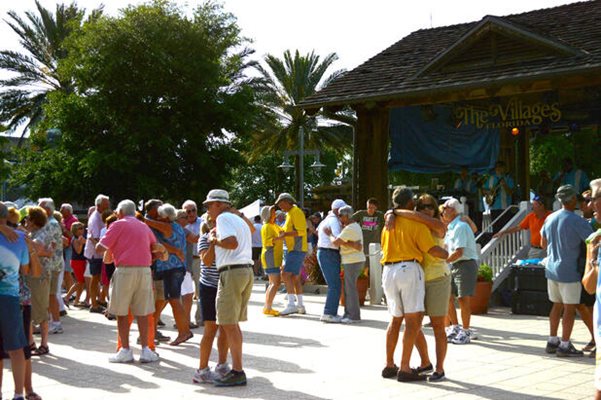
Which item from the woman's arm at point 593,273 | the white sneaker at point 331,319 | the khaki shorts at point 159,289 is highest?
the woman's arm at point 593,273

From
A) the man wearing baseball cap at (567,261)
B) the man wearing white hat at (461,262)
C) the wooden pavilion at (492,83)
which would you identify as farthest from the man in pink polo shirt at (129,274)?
the wooden pavilion at (492,83)

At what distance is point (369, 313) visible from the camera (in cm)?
1446

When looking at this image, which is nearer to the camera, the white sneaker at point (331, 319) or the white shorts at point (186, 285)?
the white shorts at point (186, 285)

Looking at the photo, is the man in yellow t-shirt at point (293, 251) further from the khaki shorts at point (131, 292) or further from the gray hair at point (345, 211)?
the khaki shorts at point (131, 292)

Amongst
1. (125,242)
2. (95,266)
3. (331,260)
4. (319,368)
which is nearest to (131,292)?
(125,242)

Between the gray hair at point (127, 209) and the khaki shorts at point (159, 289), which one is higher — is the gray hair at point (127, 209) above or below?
above

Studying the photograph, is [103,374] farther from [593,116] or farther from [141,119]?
[141,119]

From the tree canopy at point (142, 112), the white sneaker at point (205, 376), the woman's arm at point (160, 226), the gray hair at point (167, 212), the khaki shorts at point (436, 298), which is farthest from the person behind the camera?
the tree canopy at point (142, 112)

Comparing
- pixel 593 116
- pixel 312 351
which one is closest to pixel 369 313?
pixel 312 351

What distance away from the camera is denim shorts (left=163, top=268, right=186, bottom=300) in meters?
10.8

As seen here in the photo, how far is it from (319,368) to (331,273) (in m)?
4.41

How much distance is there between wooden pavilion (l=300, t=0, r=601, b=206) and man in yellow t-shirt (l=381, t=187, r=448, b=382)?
894cm

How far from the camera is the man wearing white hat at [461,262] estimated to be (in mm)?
10742

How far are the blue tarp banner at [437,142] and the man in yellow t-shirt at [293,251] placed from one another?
25.4ft
